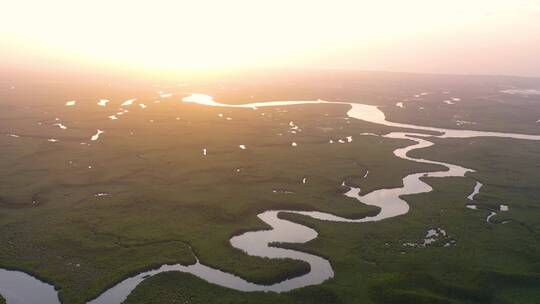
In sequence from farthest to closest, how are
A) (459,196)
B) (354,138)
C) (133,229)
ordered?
(354,138) < (459,196) < (133,229)

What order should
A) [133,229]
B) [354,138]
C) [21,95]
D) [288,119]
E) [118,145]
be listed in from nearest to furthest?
1. [133,229]
2. [118,145]
3. [354,138]
4. [288,119]
5. [21,95]

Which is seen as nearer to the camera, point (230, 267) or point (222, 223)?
point (230, 267)

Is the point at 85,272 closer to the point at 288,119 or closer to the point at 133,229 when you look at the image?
the point at 133,229

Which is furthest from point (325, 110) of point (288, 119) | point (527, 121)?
point (527, 121)

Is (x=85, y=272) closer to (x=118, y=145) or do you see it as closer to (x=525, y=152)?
(x=118, y=145)

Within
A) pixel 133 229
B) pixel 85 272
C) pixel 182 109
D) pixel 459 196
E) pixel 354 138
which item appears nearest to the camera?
pixel 85 272

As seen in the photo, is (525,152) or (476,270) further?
(525,152)

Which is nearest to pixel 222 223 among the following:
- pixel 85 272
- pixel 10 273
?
pixel 85 272

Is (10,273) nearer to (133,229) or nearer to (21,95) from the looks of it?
(133,229)

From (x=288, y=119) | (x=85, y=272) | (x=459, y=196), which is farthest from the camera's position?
(x=288, y=119)
